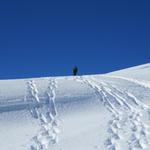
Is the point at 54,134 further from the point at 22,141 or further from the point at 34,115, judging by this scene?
the point at 34,115

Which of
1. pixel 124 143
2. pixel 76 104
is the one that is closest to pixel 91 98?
pixel 76 104

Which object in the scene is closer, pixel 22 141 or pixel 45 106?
pixel 22 141

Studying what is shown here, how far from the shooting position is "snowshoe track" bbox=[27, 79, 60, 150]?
12.2m

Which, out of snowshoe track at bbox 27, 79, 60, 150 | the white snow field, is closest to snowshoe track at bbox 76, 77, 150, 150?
the white snow field

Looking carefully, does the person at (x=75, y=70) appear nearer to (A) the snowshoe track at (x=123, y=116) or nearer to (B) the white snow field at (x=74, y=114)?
(B) the white snow field at (x=74, y=114)

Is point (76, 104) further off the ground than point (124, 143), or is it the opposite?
point (76, 104)

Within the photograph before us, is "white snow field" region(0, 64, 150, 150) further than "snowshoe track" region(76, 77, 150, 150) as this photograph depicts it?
Yes

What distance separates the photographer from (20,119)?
15.0 m

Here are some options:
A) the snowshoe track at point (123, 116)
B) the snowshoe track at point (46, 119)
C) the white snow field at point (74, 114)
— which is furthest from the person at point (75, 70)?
the snowshoe track at point (46, 119)

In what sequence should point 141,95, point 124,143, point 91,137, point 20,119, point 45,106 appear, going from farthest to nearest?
1. point 141,95
2. point 45,106
3. point 20,119
4. point 91,137
5. point 124,143

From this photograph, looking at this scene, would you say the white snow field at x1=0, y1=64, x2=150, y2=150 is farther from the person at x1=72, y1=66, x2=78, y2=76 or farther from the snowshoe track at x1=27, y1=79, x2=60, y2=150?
the person at x1=72, y1=66, x2=78, y2=76

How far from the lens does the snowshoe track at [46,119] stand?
12211 millimetres

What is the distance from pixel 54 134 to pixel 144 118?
3208 mm

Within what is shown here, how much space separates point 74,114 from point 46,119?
1.26 m
